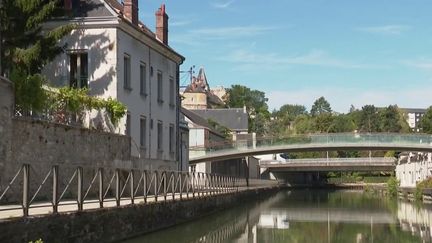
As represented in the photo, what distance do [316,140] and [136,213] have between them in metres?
36.9

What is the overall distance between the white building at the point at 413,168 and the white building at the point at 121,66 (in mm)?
31449

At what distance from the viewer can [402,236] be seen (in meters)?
23.4

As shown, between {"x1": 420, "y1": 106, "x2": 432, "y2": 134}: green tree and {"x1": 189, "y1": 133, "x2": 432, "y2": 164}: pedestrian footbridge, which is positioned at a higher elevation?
{"x1": 420, "y1": 106, "x2": 432, "y2": 134}: green tree

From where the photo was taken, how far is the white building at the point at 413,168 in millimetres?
55969

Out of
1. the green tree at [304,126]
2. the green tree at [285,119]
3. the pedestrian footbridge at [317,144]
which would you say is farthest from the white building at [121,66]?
the green tree at [285,119]

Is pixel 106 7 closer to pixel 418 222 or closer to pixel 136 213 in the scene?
pixel 136 213

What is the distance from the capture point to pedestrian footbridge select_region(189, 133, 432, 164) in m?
51.1

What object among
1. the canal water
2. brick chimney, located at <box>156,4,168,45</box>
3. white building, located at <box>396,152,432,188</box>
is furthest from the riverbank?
white building, located at <box>396,152,432,188</box>

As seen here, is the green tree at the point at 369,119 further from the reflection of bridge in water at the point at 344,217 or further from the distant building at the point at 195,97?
the reflection of bridge in water at the point at 344,217

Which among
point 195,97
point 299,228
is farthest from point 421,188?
point 195,97

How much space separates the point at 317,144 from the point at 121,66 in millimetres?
29895

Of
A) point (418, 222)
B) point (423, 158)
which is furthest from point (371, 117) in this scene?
point (418, 222)

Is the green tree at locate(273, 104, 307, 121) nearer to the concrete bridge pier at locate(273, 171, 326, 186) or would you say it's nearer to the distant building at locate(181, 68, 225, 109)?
the distant building at locate(181, 68, 225, 109)

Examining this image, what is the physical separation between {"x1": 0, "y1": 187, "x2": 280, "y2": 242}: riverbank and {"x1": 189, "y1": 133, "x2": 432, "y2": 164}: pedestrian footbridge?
27.0 m
